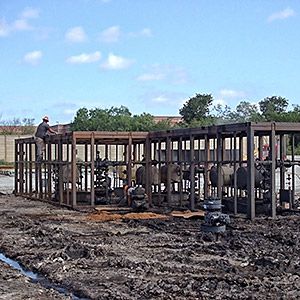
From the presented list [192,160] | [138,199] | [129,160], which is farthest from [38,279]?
[129,160]

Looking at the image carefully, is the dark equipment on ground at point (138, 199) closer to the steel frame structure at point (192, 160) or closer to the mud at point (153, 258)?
the steel frame structure at point (192, 160)

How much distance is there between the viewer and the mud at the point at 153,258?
9758 mm

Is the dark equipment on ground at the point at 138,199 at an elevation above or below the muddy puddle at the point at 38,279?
above

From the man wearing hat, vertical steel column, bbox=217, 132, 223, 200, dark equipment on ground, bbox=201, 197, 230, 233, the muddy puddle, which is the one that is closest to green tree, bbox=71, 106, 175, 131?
the man wearing hat

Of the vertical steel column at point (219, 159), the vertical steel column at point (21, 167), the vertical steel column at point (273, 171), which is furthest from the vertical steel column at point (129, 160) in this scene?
the vertical steel column at point (21, 167)

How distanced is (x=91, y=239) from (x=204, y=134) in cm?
768

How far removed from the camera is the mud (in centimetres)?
976

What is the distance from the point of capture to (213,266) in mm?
11625

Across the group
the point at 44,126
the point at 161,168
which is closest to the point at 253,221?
the point at 161,168

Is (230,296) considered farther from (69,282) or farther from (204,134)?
(204,134)

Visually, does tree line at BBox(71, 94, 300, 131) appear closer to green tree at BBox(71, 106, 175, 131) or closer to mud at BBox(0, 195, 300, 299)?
green tree at BBox(71, 106, 175, 131)

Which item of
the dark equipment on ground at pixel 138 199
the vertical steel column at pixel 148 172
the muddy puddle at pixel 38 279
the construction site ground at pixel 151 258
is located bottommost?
the muddy puddle at pixel 38 279

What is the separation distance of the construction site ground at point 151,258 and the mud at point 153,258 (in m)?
0.01

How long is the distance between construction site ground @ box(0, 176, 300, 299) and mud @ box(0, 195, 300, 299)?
0.05ft
